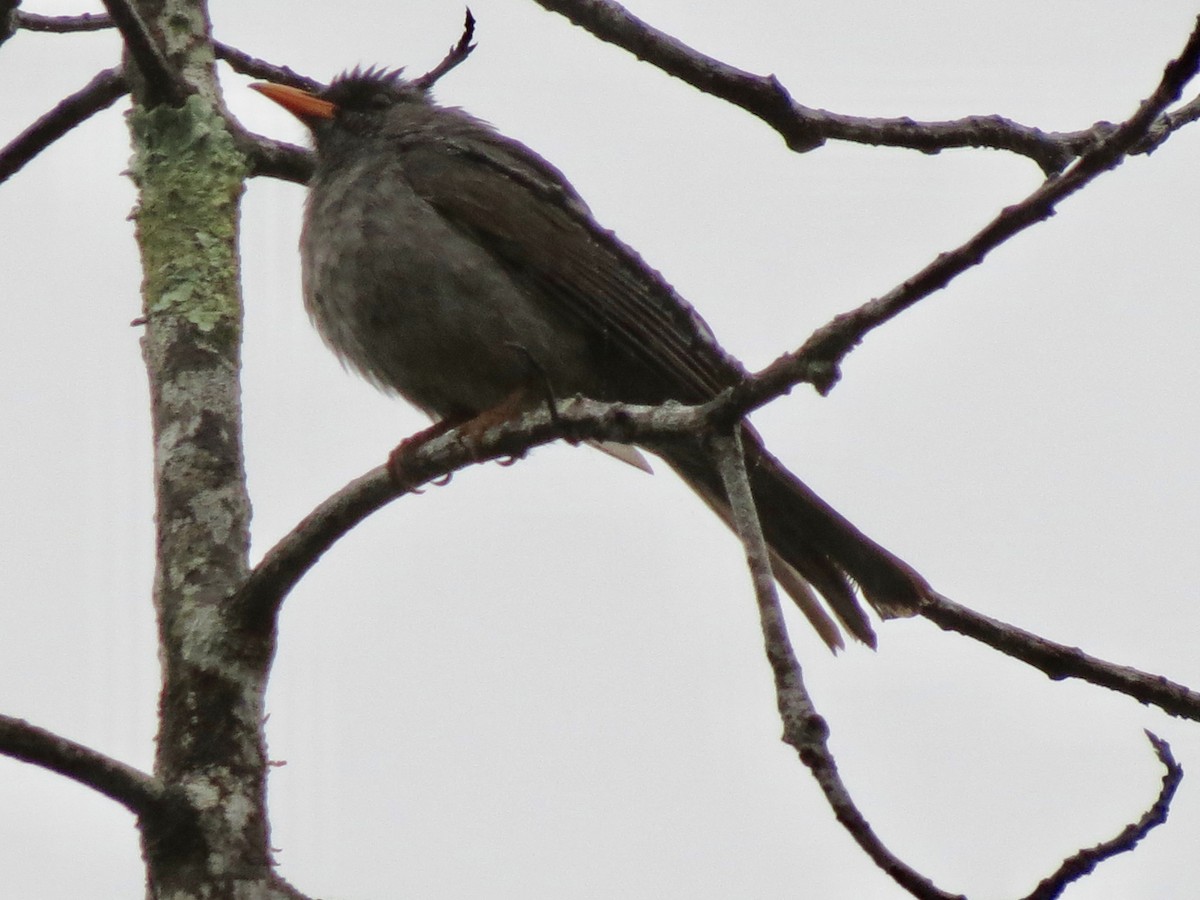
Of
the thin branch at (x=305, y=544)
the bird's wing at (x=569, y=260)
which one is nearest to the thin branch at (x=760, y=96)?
the bird's wing at (x=569, y=260)

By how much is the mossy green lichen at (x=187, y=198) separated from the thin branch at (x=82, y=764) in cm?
161

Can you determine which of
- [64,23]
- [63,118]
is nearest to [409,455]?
[63,118]

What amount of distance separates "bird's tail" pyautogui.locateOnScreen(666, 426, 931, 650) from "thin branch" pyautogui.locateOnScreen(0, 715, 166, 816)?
206 cm

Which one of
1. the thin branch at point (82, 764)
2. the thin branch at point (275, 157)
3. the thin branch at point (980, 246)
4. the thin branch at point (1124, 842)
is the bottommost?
the thin branch at point (1124, 842)

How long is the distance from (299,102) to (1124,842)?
15.3ft

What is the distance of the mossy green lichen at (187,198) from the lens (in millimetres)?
4676

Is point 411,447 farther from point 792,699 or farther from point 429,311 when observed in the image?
point 792,699

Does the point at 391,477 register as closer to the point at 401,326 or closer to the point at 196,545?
the point at 196,545

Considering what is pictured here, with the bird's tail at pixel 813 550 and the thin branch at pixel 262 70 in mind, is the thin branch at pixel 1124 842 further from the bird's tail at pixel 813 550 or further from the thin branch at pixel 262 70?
the thin branch at pixel 262 70

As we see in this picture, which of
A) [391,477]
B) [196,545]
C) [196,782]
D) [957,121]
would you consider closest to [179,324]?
[196,545]

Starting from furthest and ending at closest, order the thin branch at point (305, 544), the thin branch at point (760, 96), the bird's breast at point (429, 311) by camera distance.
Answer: the bird's breast at point (429, 311), the thin branch at point (760, 96), the thin branch at point (305, 544)

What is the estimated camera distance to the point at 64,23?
227 inches

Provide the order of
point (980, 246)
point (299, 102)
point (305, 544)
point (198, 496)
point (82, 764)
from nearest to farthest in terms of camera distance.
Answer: point (980, 246)
point (82, 764)
point (305, 544)
point (198, 496)
point (299, 102)

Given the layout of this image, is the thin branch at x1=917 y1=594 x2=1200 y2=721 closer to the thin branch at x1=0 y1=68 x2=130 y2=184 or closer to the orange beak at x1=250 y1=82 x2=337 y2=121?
the thin branch at x1=0 y1=68 x2=130 y2=184
